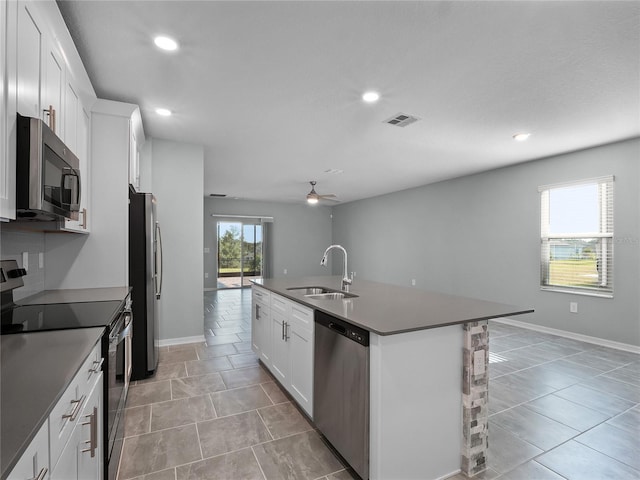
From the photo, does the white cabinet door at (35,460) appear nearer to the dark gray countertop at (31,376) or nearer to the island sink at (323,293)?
the dark gray countertop at (31,376)

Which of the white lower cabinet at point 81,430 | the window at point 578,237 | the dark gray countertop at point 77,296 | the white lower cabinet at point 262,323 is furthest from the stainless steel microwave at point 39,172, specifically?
the window at point 578,237

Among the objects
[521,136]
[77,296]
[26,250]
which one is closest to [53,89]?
[26,250]

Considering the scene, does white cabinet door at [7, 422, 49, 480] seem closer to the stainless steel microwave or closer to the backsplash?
the stainless steel microwave

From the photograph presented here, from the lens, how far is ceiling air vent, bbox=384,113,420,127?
10.8 feet

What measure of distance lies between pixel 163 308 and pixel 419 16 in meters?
3.92

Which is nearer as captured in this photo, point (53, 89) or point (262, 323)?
point (53, 89)

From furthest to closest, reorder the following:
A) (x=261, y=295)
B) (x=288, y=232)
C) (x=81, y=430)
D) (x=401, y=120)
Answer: (x=288, y=232)
(x=401, y=120)
(x=261, y=295)
(x=81, y=430)

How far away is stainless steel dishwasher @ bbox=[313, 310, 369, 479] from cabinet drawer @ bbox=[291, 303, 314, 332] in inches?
3.4

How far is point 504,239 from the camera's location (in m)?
5.34

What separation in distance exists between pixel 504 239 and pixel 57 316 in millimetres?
5741

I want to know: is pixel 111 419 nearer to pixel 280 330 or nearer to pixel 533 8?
pixel 280 330

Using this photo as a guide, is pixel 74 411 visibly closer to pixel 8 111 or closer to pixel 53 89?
pixel 8 111

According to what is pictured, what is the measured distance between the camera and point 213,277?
362 inches

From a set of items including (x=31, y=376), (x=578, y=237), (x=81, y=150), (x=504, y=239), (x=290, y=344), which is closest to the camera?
(x=31, y=376)
